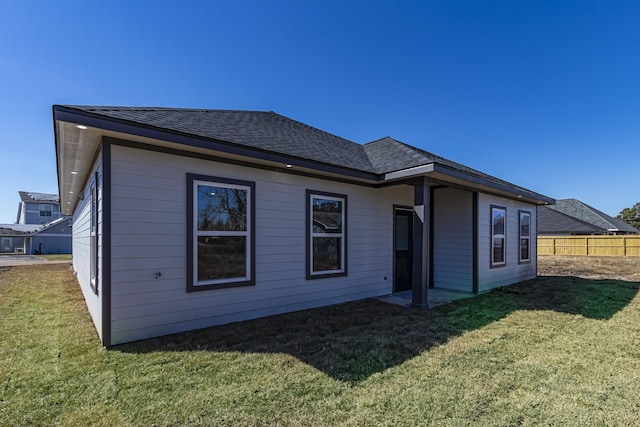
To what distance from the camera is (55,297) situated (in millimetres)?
6594

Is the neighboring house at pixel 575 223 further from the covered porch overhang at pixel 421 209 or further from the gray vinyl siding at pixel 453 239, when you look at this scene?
the covered porch overhang at pixel 421 209

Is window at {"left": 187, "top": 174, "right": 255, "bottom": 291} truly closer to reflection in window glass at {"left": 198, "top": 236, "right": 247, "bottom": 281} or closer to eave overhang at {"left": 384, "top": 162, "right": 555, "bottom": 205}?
reflection in window glass at {"left": 198, "top": 236, "right": 247, "bottom": 281}

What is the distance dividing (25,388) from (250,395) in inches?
78.7

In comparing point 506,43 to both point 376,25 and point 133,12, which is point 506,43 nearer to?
point 376,25

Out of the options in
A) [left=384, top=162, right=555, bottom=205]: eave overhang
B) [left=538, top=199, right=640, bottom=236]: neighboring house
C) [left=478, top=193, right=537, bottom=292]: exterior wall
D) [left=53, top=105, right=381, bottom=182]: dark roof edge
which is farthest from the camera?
[left=538, top=199, right=640, bottom=236]: neighboring house

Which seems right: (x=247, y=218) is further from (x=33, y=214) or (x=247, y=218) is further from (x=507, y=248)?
(x=33, y=214)

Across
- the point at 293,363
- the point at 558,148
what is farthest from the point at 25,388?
the point at 558,148

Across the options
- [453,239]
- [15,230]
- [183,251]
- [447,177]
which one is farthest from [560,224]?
[15,230]

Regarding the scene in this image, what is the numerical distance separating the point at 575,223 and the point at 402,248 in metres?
26.5

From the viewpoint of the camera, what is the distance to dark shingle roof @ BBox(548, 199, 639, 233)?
25.7 metres

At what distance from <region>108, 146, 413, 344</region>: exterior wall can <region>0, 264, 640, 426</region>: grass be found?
295mm

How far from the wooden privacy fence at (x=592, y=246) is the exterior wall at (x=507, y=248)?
41.6ft

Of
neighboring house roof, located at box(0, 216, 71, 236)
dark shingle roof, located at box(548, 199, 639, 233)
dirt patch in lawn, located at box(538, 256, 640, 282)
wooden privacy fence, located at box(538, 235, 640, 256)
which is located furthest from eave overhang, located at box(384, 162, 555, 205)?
neighboring house roof, located at box(0, 216, 71, 236)

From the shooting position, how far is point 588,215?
27312mm
